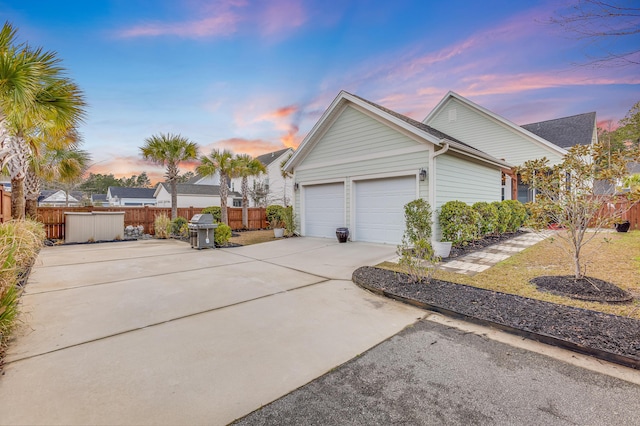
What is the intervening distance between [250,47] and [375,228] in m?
7.63

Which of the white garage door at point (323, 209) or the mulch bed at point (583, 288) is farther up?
the white garage door at point (323, 209)

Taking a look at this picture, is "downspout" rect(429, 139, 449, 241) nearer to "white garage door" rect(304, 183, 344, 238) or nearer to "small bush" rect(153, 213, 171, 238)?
"white garage door" rect(304, 183, 344, 238)

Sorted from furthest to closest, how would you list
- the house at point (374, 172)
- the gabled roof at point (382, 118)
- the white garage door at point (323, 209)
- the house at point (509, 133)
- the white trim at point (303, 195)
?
the house at point (509, 133) < the white garage door at point (323, 209) < the white trim at point (303, 195) < the house at point (374, 172) < the gabled roof at point (382, 118)

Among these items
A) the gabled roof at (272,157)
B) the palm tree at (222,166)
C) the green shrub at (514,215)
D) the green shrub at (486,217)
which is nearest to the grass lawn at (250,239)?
the palm tree at (222,166)

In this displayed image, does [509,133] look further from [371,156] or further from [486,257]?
[486,257]

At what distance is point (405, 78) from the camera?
10.4 m

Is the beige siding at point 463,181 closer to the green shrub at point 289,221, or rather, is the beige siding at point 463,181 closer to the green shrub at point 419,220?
the green shrub at point 419,220

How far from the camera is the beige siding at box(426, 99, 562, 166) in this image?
534 inches

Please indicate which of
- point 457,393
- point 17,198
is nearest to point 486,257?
point 457,393

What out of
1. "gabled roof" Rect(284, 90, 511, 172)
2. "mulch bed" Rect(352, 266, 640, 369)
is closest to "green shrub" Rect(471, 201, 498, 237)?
"gabled roof" Rect(284, 90, 511, 172)

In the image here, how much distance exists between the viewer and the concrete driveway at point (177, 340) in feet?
6.31

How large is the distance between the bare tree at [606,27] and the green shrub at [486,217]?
224 inches

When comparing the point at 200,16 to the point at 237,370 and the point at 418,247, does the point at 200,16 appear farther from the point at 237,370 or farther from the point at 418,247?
the point at 237,370

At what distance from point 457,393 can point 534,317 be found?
191cm
